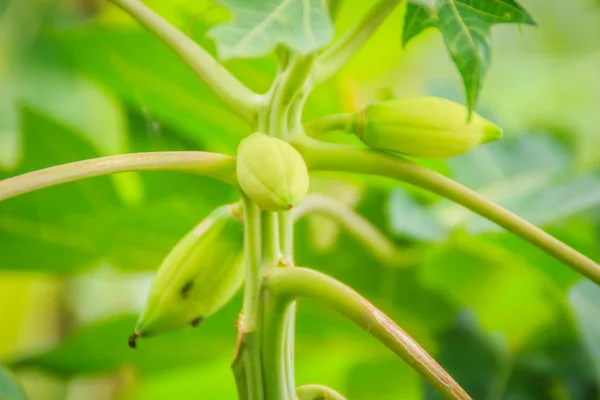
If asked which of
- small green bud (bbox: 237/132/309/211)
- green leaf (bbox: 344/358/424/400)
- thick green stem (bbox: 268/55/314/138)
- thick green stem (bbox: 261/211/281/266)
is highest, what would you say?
thick green stem (bbox: 268/55/314/138)

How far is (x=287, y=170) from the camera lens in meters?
0.36

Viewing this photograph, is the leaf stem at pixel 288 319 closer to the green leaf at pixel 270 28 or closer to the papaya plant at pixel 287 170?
the papaya plant at pixel 287 170

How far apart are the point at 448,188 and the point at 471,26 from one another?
9 centimetres

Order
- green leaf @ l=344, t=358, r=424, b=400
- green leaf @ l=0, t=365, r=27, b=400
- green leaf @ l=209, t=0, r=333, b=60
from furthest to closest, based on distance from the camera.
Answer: green leaf @ l=344, t=358, r=424, b=400, green leaf @ l=0, t=365, r=27, b=400, green leaf @ l=209, t=0, r=333, b=60

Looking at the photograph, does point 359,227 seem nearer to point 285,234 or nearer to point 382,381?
point 382,381

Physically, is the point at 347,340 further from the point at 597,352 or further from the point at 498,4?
the point at 498,4

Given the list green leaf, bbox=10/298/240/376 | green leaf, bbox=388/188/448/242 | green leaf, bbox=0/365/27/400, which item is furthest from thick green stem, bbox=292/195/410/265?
green leaf, bbox=0/365/27/400

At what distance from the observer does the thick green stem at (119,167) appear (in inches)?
14.3

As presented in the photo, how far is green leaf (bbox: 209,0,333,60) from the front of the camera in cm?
33

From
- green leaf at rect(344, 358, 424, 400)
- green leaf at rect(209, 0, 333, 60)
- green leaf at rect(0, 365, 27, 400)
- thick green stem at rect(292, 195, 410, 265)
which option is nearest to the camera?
green leaf at rect(209, 0, 333, 60)

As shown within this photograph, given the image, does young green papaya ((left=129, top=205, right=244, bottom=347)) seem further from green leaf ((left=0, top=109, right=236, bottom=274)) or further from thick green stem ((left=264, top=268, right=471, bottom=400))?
green leaf ((left=0, top=109, right=236, bottom=274))

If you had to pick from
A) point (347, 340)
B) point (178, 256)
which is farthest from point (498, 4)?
point (347, 340)

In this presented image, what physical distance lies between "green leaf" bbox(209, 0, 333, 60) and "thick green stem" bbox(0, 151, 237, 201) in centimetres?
8

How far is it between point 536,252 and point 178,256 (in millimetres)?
401
